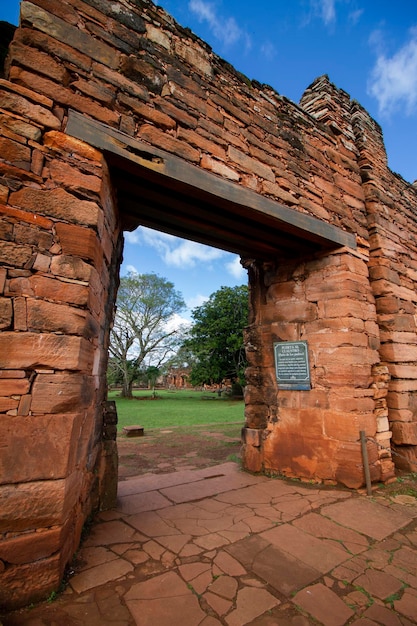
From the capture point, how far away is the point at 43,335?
74.0 inches

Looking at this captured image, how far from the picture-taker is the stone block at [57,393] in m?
1.82

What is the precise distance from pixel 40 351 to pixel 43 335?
99 millimetres

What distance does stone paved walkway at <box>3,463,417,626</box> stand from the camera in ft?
5.52

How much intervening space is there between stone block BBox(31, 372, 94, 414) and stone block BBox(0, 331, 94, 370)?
2.6 inches

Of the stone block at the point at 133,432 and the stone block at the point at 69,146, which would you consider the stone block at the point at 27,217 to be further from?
the stone block at the point at 133,432

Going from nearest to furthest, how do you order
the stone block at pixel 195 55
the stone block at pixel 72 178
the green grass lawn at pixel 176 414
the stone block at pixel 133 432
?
the stone block at pixel 72 178, the stone block at pixel 195 55, the stone block at pixel 133 432, the green grass lawn at pixel 176 414

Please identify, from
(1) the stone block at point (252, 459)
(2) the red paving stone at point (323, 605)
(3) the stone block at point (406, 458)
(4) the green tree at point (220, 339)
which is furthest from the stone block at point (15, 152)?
→ (4) the green tree at point (220, 339)

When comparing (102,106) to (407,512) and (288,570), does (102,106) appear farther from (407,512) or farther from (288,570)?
(407,512)

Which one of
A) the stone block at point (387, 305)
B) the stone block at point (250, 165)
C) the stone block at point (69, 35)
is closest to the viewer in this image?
the stone block at point (69, 35)

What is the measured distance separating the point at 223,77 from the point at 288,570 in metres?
4.75

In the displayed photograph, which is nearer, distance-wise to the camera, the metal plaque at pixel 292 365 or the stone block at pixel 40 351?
the stone block at pixel 40 351

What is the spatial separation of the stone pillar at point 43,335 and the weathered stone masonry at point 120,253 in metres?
0.01

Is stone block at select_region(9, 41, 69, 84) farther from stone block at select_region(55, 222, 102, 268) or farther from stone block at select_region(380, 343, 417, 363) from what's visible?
stone block at select_region(380, 343, 417, 363)

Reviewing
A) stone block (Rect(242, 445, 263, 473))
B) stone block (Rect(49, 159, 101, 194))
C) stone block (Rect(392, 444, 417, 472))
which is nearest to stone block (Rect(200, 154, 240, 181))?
stone block (Rect(49, 159, 101, 194))
